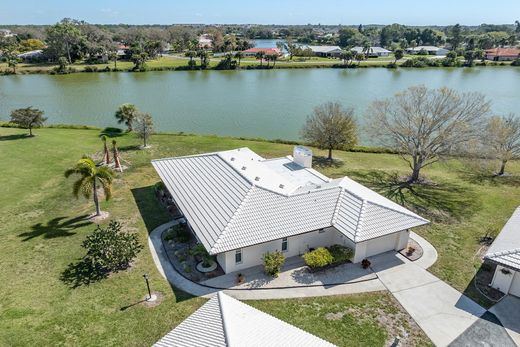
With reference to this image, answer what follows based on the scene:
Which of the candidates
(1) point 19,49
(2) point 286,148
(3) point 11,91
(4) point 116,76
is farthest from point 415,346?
(1) point 19,49

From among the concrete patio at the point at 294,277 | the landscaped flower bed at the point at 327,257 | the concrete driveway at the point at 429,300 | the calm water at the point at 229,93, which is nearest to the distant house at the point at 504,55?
the calm water at the point at 229,93

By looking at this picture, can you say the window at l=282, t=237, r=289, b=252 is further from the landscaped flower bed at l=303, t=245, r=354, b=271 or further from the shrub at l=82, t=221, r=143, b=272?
the shrub at l=82, t=221, r=143, b=272

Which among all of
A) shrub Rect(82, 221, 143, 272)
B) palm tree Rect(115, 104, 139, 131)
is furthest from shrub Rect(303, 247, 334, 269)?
palm tree Rect(115, 104, 139, 131)

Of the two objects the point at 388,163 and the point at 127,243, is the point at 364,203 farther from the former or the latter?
the point at 388,163

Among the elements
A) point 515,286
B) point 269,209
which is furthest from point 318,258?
point 515,286

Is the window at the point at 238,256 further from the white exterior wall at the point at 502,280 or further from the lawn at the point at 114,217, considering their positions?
the white exterior wall at the point at 502,280

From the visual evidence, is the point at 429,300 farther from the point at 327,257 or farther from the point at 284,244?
the point at 284,244
